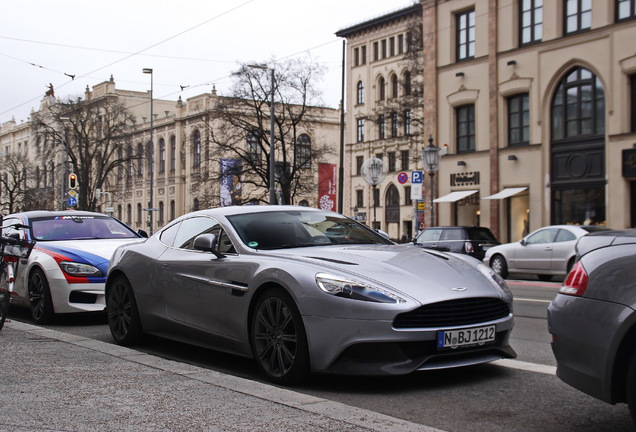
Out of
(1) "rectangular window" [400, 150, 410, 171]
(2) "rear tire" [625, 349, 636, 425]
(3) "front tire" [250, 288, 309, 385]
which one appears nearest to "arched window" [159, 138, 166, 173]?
(1) "rectangular window" [400, 150, 410, 171]

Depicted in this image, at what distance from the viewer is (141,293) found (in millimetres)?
7746

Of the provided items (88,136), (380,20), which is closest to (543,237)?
(380,20)

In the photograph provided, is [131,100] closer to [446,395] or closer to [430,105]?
[430,105]

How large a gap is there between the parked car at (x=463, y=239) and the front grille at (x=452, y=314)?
17284 millimetres

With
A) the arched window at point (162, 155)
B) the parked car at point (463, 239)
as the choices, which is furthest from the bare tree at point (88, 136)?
the parked car at point (463, 239)

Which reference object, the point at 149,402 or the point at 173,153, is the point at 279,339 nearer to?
the point at 149,402

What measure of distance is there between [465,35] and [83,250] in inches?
1219

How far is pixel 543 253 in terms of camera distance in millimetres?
20828

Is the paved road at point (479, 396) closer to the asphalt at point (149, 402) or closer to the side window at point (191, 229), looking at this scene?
the asphalt at point (149, 402)

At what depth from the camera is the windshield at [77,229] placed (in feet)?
36.3

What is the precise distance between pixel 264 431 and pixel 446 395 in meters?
1.69

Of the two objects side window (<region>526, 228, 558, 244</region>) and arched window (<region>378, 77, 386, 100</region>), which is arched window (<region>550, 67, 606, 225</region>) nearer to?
side window (<region>526, 228, 558, 244</region>)

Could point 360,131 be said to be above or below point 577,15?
below

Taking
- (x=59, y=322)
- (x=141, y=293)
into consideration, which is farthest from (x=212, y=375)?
(x=59, y=322)
